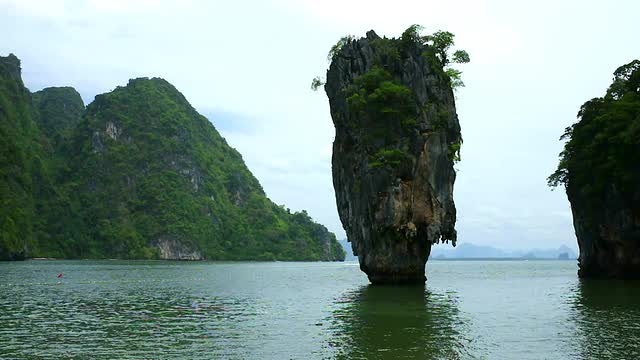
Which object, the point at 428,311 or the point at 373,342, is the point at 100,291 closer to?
the point at 428,311

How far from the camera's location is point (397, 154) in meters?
54.6

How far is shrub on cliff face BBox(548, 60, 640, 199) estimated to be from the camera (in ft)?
183

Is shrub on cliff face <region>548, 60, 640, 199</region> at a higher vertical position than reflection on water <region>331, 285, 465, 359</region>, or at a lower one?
higher

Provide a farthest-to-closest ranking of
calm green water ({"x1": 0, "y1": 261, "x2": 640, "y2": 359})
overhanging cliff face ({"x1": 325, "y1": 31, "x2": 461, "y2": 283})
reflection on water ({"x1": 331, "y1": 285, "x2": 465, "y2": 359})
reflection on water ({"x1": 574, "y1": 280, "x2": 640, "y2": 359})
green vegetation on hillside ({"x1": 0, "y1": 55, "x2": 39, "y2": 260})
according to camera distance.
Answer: green vegetation on hillside ({"x1": 0, "y1": 55, "x2": 39, "y2": 260}), overhanging cliff face ({"x1": 325, "y1": 31, "x2": 461, "y2": 283}), calm green water ({"x1": 0, "y1": 261, "x2": 640, "y2": 359}), reflection on water ({"x1": 331, "y1": 285, "x2": 465, "y2": 359}), reflection on water ({"x1": 574, "y1": 280, "x2": 640, "y2": 359})

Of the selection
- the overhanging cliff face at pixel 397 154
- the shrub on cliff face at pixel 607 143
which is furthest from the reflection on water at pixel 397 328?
the shrub on cliff face at pixel 607 143

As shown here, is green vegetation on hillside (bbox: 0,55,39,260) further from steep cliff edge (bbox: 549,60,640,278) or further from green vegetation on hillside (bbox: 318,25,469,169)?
steep cliff edge (bbox: 549,60,640,278)

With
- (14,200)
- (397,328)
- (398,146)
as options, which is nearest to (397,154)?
(398,146)

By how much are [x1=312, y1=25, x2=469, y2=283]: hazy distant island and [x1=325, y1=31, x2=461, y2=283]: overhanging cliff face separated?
3.8 inches

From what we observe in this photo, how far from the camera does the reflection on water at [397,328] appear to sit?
22125 millimetres

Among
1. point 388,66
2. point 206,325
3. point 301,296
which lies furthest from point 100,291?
point 388,66

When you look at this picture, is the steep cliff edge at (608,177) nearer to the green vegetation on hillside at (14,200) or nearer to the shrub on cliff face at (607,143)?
the shrub on cliff face at (607,143)

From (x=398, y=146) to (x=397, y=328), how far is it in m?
30.3

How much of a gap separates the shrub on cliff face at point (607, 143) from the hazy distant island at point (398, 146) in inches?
563

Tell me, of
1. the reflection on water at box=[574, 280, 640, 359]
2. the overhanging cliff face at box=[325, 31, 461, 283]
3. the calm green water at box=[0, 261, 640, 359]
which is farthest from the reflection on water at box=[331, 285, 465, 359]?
the overhanging cliff face at box=[325, 31, 461, 283]
